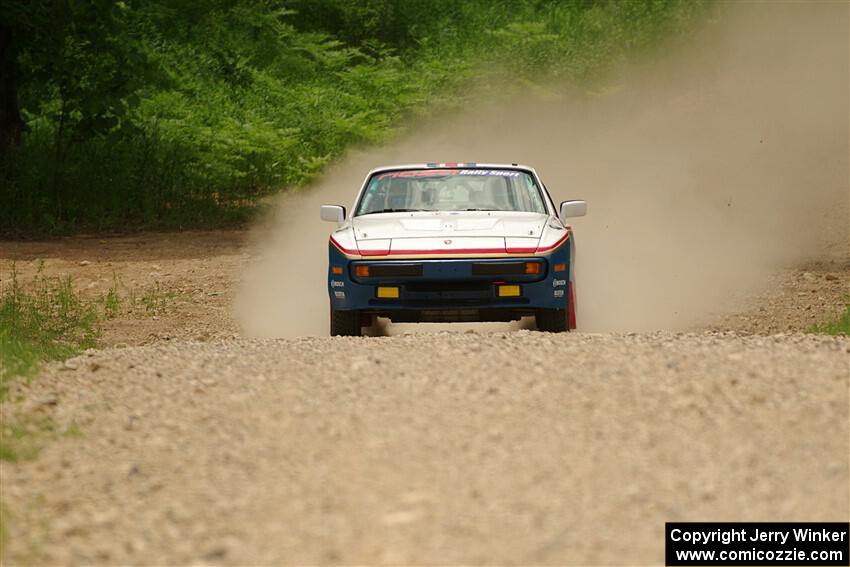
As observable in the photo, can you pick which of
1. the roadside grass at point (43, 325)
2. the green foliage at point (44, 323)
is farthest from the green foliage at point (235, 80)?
the green foliage at point (44, 323)

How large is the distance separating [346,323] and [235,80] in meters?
15.1

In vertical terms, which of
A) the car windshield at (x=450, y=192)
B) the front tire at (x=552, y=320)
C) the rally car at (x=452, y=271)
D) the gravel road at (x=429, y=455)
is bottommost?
the front tire at (x=552, y=320)

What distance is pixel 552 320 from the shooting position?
11.4 metres

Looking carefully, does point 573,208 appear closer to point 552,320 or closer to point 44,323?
point 552,320

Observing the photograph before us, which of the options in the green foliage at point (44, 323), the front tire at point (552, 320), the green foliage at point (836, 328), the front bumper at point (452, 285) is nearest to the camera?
the green foliage at point (44, 323)

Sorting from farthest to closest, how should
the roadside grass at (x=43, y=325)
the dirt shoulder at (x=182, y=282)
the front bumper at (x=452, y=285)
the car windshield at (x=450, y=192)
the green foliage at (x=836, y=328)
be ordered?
1. the dirt shoulder at (x=182, y=282)
2. the car windshield at (x=450, y=192)
3. the green foliage at (x=836, y=328)
4. the front bumper at (x=452, y=285)
5. the roadside grass at (x=43, y=325)

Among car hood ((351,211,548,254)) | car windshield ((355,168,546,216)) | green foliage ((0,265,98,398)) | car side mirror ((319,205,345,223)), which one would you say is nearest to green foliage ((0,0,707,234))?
green foliage ((0,265,98,398))

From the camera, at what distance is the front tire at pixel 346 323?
11406 millimetres

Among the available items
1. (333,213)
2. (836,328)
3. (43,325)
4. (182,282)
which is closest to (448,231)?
(333,213)

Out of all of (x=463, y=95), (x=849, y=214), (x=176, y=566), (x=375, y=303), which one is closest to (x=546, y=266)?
(x=375, y=303)

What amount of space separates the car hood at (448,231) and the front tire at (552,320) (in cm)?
60

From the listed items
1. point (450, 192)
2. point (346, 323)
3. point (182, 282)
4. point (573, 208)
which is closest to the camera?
point (346, 323)

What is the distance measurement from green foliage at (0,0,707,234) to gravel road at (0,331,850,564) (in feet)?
47.2

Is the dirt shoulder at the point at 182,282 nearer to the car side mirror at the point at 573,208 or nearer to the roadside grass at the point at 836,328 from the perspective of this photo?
the roadside grass at the point at 836,328
